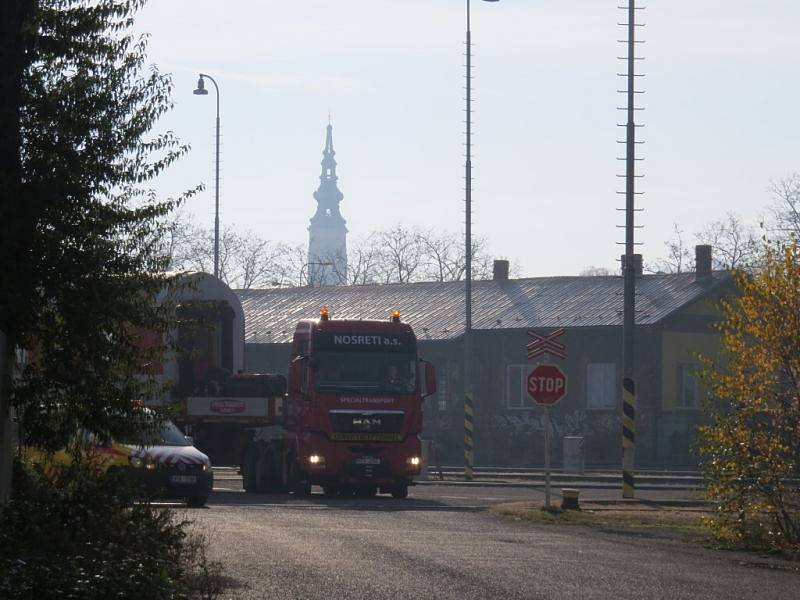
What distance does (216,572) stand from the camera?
14477 mm

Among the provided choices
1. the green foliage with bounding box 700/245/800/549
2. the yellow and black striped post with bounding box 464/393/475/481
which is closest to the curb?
the yellow and black striped post with bounding box 464/393/475/481

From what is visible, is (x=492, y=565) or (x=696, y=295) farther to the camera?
(x=696, y=295)

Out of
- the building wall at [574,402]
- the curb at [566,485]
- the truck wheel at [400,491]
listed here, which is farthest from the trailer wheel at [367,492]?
the building wall at [574,402]

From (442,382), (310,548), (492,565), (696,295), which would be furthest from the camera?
(442,382)

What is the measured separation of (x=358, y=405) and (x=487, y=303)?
114 ft

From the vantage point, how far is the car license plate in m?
24.7

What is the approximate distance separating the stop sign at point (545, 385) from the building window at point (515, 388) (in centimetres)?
3420

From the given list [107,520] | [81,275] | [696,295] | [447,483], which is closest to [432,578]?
[107,520]

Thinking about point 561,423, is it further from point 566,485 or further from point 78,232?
point 78,232

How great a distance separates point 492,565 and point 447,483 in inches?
792

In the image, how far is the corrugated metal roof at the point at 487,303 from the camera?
5766cm

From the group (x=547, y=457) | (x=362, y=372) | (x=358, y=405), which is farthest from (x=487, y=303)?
(x=547, y=457)

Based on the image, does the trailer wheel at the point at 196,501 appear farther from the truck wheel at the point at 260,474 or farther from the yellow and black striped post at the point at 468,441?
the yellow and black striped post at the point at 468,441

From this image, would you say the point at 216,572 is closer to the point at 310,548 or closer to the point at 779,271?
the point at 310,548
